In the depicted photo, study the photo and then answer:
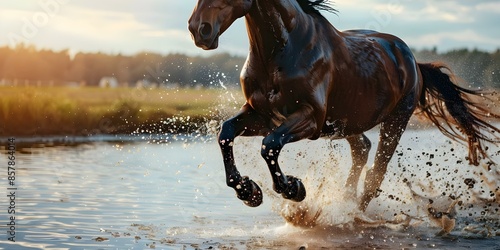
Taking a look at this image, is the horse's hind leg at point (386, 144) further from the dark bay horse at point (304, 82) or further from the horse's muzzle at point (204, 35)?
the horse's muzzle at point (204, 35)

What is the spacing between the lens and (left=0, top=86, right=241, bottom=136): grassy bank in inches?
656

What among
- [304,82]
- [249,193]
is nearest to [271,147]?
[249,193]

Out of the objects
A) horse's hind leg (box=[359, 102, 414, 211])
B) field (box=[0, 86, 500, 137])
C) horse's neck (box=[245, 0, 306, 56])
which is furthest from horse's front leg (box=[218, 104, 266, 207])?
field (box=[0, 86, 500, 137])

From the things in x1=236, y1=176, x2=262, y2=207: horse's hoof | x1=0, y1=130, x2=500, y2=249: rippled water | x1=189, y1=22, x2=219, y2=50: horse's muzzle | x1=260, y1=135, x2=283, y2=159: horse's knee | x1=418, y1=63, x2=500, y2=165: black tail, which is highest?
x1=189, y1=22, x2=219, y2=50: horse's muzzle

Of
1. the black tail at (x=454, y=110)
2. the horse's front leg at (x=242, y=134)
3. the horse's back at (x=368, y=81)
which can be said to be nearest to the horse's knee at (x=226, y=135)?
the horse's front leg at (x=242, y=134)

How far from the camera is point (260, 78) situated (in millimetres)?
6664

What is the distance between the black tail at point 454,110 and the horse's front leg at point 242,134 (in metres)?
3.11

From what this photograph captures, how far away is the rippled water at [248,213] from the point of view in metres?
7.29

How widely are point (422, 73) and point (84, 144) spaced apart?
8.68 m

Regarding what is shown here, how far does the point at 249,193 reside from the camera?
6414mm

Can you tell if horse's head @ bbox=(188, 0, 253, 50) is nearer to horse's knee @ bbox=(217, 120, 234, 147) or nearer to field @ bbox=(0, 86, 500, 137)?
horse's knee @ bbox=(217, 120, 234, 147)

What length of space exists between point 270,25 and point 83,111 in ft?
40.1

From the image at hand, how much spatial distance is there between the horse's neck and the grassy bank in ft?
27.1

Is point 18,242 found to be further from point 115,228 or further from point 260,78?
point 260,78
